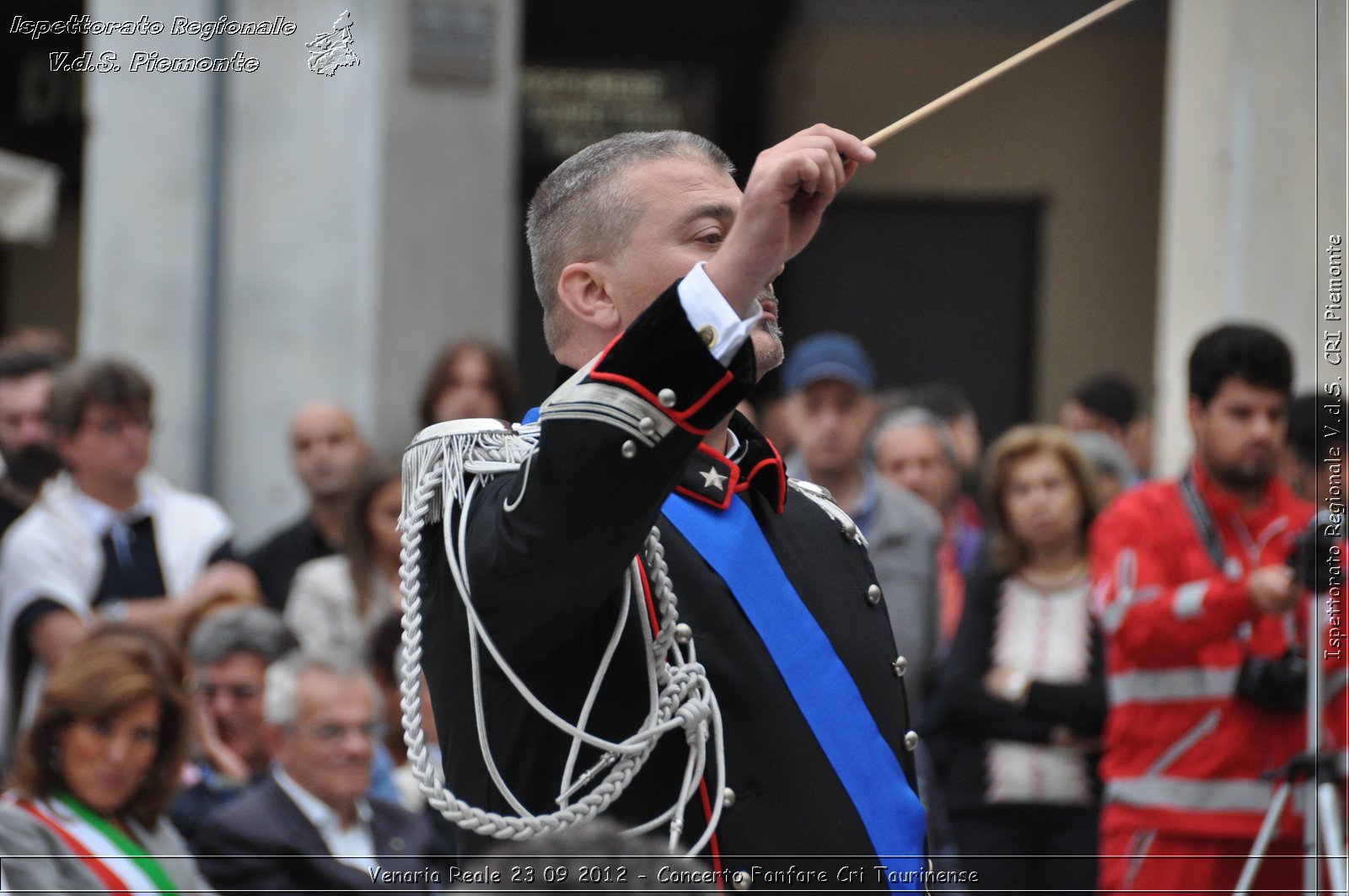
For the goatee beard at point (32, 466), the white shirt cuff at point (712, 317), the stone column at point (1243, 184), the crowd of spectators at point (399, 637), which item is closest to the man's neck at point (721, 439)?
the white shirt cuff at point (712, 317)

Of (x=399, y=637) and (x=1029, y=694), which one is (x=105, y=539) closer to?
(x=399, y=637)

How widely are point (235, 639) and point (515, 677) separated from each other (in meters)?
3.08

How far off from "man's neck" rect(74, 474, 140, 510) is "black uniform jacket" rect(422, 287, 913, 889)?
3.38 metres

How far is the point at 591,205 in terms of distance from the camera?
216cm

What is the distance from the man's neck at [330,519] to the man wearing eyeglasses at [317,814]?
44.0 inches

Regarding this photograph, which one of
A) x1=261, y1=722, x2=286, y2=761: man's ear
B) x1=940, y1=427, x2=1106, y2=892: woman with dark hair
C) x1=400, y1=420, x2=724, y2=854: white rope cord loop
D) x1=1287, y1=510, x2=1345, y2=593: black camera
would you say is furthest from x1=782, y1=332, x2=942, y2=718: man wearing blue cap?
x1=400, y1=420, x2=724, y2=854: white rope cord loop

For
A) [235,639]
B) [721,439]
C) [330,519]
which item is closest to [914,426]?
[330,519]

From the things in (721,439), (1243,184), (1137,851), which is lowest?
(1137,851)

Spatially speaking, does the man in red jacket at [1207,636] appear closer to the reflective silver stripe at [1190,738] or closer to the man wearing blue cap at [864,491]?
the reflective silver stripe at [1190,738]

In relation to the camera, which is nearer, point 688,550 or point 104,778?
point 688,550

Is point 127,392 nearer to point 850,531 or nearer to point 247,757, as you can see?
point 247,757

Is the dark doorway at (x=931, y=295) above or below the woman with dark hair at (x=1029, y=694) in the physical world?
above

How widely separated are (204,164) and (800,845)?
216 inches

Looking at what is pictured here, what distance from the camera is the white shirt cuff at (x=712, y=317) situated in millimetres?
1727
